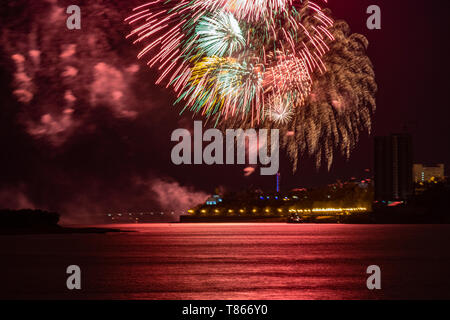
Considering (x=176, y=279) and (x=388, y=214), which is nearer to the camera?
(x=176, y=279)

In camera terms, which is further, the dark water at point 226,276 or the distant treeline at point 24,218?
the distant treeline at point 24,218

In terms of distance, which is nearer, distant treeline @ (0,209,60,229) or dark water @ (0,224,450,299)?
dark water @ (0,224,450,299)

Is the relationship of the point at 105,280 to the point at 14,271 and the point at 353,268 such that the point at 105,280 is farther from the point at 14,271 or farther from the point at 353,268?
the point at 353,268

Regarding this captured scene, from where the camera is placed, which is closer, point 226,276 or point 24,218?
point 226,276
